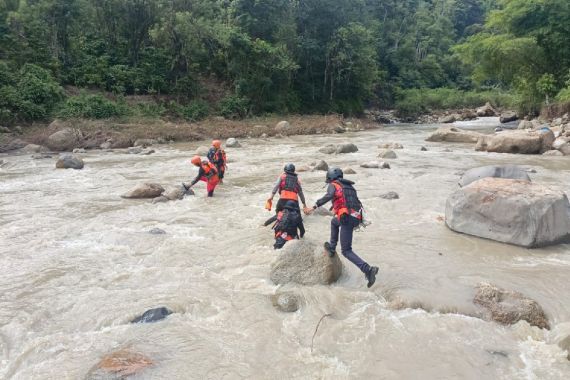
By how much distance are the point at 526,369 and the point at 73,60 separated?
33497 mm

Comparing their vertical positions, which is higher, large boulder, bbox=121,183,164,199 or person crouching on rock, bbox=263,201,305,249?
person crouching on rock, bbox=263,201,305,249

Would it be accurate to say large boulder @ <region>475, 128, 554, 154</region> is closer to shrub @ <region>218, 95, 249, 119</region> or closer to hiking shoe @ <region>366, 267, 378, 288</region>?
hiking shoe @ <region>366, 267, 378, 288</region>

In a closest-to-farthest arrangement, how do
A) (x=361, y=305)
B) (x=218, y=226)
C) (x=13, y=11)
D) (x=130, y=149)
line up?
(x=361, y=305) → (x=218, y=226) → (x=130, y=149) → (x=13, y=11)

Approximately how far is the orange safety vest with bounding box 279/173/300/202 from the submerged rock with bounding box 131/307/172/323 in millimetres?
2826

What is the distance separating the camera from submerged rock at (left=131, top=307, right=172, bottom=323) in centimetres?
530

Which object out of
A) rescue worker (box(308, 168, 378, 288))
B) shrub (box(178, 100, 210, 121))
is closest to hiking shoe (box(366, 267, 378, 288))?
rescue worker (box(308, 168, 378, 288))

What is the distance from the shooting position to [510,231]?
7.48 meters

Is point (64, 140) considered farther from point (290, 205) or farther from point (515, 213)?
point (515, 213)

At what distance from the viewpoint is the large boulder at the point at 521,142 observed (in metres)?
17.8

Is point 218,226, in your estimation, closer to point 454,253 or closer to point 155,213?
point 155,213

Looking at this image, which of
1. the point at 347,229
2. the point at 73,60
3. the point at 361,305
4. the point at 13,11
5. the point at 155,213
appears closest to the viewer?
the point at 361,305

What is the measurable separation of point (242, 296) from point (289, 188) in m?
2.22

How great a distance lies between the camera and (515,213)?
24.4 feet

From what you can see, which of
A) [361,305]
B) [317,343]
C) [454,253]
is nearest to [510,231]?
[454,253]
